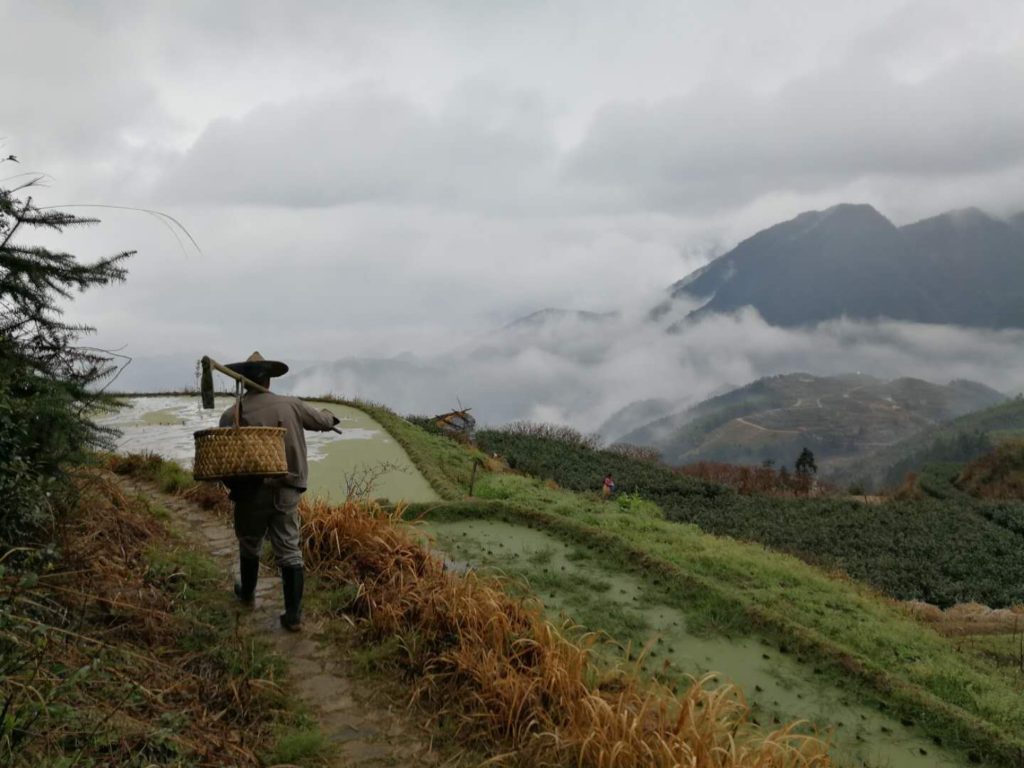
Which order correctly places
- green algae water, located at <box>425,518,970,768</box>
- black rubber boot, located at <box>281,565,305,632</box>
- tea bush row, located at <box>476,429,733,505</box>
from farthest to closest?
tea bush row, located at <box>476,429,733,505</box>, black rubber boot, located at <box>281,565,305,632</box>, green algae water, located at <box>425,518,970,768</box>

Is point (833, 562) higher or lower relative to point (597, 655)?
lower

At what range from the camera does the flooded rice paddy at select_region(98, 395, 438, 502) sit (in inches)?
456

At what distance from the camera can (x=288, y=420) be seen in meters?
5.25

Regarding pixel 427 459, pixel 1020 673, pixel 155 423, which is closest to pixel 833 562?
pixel 1020 673

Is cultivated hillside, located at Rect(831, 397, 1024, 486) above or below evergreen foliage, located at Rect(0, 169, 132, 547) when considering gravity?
below

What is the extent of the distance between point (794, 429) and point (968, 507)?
152 m

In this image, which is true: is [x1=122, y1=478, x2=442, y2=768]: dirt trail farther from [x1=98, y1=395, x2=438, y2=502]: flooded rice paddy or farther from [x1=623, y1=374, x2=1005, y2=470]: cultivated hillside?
[x1=623, y1=374, x2=1005, y2=470]: cultivated hillside

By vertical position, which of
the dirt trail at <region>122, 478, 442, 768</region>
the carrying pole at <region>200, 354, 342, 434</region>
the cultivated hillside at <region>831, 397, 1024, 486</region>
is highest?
the carrying pole at <region>200, 354, 342, 434</region>

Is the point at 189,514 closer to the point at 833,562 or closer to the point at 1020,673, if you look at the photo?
the point at 1020,673

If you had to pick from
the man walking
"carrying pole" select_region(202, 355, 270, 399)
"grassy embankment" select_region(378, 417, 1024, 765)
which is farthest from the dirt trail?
"grassy embankment" select_region(378, 417, 1024, 765)

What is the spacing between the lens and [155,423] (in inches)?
605

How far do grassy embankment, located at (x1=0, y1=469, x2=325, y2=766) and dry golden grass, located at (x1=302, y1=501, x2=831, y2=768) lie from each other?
93 cm

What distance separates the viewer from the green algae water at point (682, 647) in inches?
200

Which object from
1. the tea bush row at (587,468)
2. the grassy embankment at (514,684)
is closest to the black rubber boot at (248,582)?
the grassy embankment at (514,684)
